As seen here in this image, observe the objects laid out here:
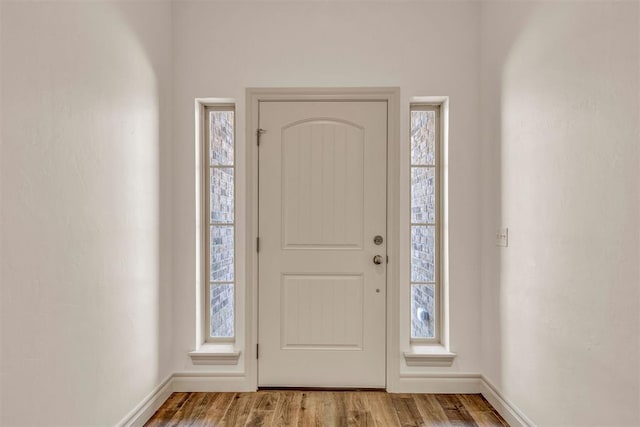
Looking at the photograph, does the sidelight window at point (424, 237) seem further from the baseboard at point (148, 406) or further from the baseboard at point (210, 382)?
the baseboard at point (148, 406)

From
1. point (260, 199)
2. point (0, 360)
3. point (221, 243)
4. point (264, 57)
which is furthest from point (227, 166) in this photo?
point (0, 360)

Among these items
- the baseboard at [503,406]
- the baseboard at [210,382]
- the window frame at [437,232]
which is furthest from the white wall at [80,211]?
the baseboard at [503,406]

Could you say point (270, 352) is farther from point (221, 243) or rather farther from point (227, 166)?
point (227, 166)

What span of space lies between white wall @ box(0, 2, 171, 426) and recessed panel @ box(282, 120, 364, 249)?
2.72 feet

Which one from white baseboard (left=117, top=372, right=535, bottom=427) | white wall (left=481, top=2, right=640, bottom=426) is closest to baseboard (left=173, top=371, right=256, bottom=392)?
white baseboard (left=117, top=372, right=535, bottom=427)

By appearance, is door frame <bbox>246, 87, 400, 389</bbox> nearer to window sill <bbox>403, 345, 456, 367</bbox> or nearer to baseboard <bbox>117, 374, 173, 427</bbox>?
window sill <bbox>403, 345, 456, 367</bbox>

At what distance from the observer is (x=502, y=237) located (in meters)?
2.25

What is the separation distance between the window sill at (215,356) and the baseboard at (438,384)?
110 centimetres

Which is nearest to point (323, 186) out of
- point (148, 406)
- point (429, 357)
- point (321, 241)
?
point (321, 241)

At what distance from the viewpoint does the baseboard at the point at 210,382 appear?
2.55 meters

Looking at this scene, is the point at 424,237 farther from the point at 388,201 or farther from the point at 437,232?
the point at 388,201

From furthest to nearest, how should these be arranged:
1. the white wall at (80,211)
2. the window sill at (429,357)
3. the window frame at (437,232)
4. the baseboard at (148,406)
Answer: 1. the window frame at (437,232)
2. the window sill at (429,357)
3. the baseboard at (148,406)
4. the white wall at (80,211)

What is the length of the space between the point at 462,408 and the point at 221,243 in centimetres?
187

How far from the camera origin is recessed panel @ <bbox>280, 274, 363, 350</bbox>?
2580 millimetres
